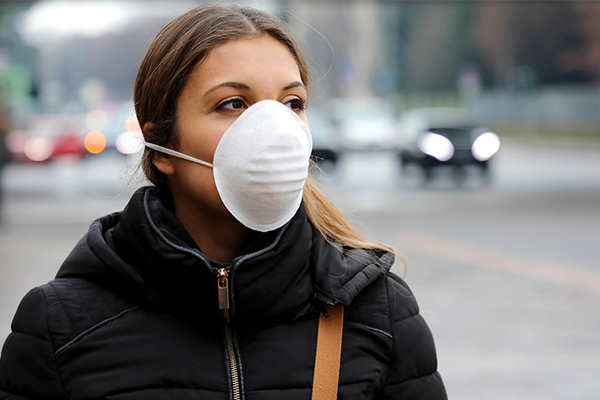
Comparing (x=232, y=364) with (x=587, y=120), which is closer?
(x=232, y=364)

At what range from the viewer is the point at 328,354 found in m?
1.56

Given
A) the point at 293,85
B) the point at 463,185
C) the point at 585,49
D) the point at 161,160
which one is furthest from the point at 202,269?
the point at 585,49

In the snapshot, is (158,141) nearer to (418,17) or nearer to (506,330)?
(506,330)

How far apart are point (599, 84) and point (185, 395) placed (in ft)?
155

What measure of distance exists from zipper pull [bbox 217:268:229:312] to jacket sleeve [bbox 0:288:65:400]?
1.16 feet

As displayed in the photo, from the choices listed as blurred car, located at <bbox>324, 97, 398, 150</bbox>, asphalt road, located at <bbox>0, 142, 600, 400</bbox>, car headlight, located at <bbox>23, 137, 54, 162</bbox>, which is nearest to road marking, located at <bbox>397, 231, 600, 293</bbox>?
asphalt road, located at <bbox>0, 142, 600, 400</bbox>

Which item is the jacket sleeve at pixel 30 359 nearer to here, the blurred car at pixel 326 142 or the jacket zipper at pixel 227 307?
the jacket zipper at pixel 227 307

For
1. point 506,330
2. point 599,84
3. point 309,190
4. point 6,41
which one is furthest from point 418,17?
point 309,190

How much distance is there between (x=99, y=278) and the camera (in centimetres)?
158

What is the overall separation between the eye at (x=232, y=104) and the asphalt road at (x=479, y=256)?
480 mm

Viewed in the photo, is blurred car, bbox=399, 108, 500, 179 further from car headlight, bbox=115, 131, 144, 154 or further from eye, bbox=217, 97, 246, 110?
eye, bbox=217, 97, 246, 110

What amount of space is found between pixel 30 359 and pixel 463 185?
52.0 ft

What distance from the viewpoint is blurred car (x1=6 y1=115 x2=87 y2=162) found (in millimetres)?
19969

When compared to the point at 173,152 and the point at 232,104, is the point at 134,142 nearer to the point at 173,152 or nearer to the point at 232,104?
the point at 173,152
